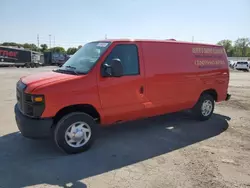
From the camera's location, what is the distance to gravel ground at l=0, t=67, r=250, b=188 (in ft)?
12.3

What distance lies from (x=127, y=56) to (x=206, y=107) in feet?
10.2

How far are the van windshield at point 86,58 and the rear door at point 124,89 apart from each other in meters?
0.23

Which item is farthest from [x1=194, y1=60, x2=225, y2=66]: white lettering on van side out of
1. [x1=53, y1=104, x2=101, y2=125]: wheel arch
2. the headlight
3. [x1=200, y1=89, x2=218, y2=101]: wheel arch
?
the headlight

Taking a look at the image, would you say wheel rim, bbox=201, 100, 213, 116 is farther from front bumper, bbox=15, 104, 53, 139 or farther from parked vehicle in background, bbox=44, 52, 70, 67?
parked vehicle in background, bbox=44, 52, 70, 67

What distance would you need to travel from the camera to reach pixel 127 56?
520 centimetres

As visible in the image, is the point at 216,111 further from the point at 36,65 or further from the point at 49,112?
the point at 36,65

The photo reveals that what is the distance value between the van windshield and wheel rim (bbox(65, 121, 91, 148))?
996 mm

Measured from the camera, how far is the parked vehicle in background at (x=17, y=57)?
4087 centimetres

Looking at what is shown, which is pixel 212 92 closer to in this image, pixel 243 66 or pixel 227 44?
pixel 243 66

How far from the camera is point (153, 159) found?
4.53 m

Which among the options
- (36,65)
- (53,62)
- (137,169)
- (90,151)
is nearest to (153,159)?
(137,169)

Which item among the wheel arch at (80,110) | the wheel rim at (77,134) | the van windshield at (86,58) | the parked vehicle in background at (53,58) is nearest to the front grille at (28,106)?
the wheel arch at (80,110)

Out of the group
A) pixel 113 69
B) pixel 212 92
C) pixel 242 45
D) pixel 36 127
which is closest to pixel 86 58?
pixel 113 69

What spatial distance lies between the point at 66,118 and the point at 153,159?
1697mm
